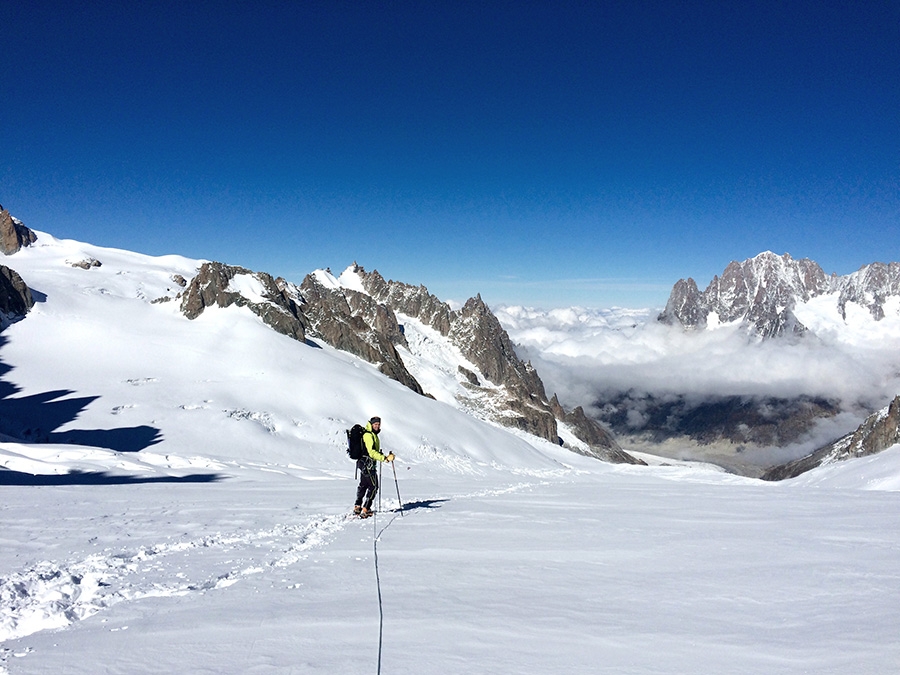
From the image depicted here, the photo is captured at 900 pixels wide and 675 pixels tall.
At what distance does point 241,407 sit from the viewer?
39.8m

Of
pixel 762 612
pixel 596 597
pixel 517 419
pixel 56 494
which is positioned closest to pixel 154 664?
pixel 596 597

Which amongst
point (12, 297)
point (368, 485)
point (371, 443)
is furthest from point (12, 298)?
point (368, 485)

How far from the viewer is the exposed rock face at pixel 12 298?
176 feet

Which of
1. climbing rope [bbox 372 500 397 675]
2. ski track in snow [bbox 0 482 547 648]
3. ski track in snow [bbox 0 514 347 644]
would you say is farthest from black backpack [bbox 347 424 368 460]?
ski track in snow [bbox 0 514 347 644]

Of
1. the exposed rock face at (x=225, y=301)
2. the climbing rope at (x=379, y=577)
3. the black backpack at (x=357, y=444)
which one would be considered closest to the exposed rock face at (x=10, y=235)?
the exposed rock face at (x=225, y=301)

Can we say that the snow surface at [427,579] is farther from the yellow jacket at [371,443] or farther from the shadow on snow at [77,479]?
the yellow jacket at [371,443]

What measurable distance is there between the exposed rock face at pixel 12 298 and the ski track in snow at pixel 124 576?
59.9 metres

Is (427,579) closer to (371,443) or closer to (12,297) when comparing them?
(371,443)

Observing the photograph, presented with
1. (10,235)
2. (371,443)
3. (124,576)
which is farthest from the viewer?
(10,235)

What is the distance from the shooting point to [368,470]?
498 inches

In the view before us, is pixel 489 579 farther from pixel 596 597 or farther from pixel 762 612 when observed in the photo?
pixel 762 612

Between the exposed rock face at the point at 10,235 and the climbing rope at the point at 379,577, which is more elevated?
the exposed rock face at the point at 10,235

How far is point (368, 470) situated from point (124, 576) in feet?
20.9

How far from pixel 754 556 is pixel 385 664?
20.4ft
